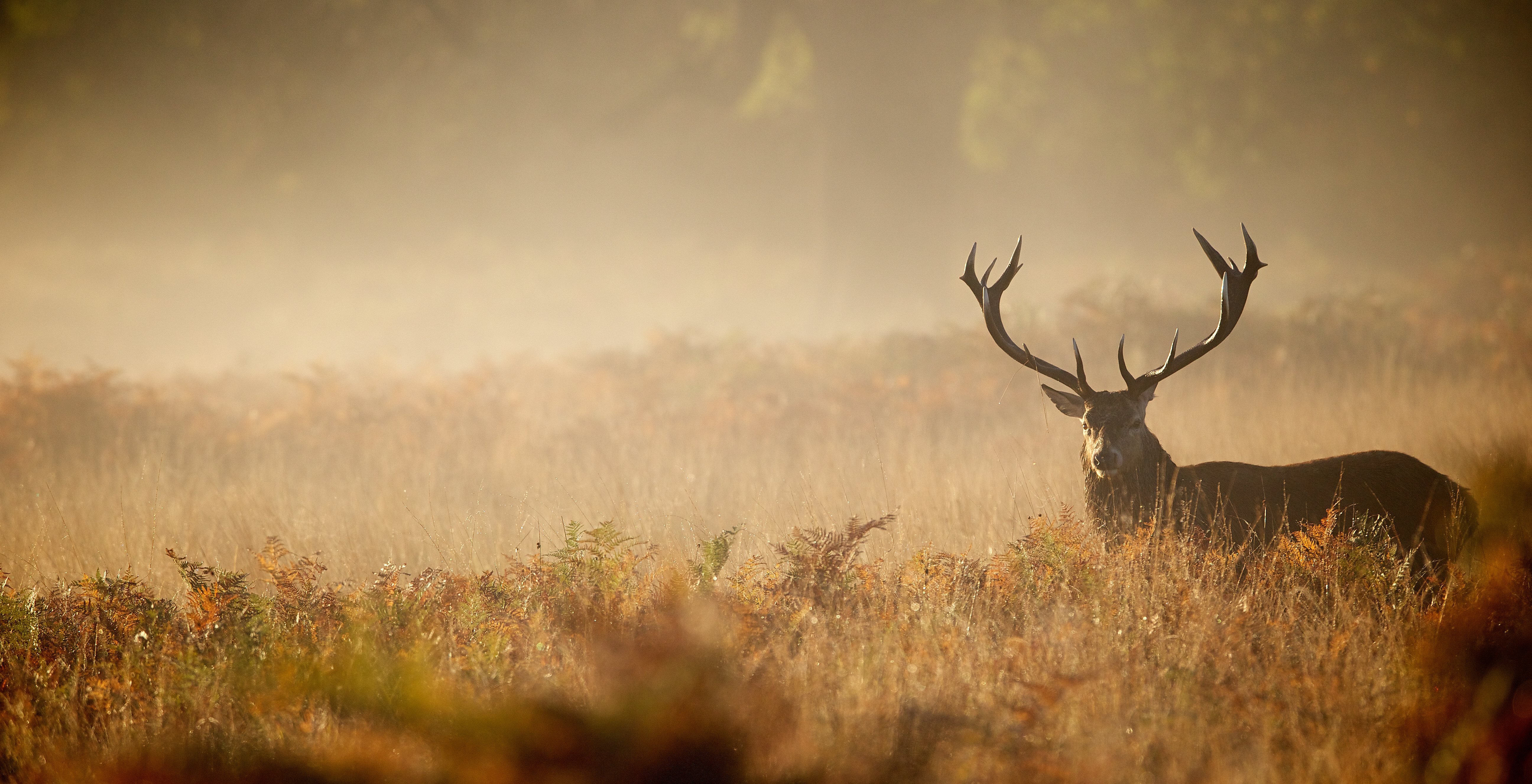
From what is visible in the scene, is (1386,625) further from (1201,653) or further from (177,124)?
(177,124)

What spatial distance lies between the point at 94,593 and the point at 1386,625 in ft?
19.5

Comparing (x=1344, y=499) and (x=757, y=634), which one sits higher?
(x=1344, y=499)

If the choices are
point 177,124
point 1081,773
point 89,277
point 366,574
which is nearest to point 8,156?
point 89,277

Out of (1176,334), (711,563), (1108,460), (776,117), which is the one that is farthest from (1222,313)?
(776,117)

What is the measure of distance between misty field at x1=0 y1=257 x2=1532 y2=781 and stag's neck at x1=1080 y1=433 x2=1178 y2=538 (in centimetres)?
28

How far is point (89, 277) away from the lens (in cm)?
3706

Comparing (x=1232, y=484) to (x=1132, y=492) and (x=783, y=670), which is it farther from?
(x=783, y=670)

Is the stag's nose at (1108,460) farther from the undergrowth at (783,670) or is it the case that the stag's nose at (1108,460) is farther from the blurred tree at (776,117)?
the blurred tree at (776,117)

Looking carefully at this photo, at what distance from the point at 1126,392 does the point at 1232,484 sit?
0.82 m

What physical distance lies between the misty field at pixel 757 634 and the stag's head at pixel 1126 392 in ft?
1.65

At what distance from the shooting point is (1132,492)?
4.61m

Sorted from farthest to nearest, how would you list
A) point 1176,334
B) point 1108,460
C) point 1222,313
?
point 1222,313 < point 1176,334 < point 1108,460

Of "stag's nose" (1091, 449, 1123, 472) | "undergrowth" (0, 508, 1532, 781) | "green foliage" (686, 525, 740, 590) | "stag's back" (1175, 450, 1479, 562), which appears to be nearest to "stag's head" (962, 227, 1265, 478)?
"stag's nose" (1091, 449, 1123, 472)

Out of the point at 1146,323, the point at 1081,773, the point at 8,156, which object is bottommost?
the point at 1081,773
